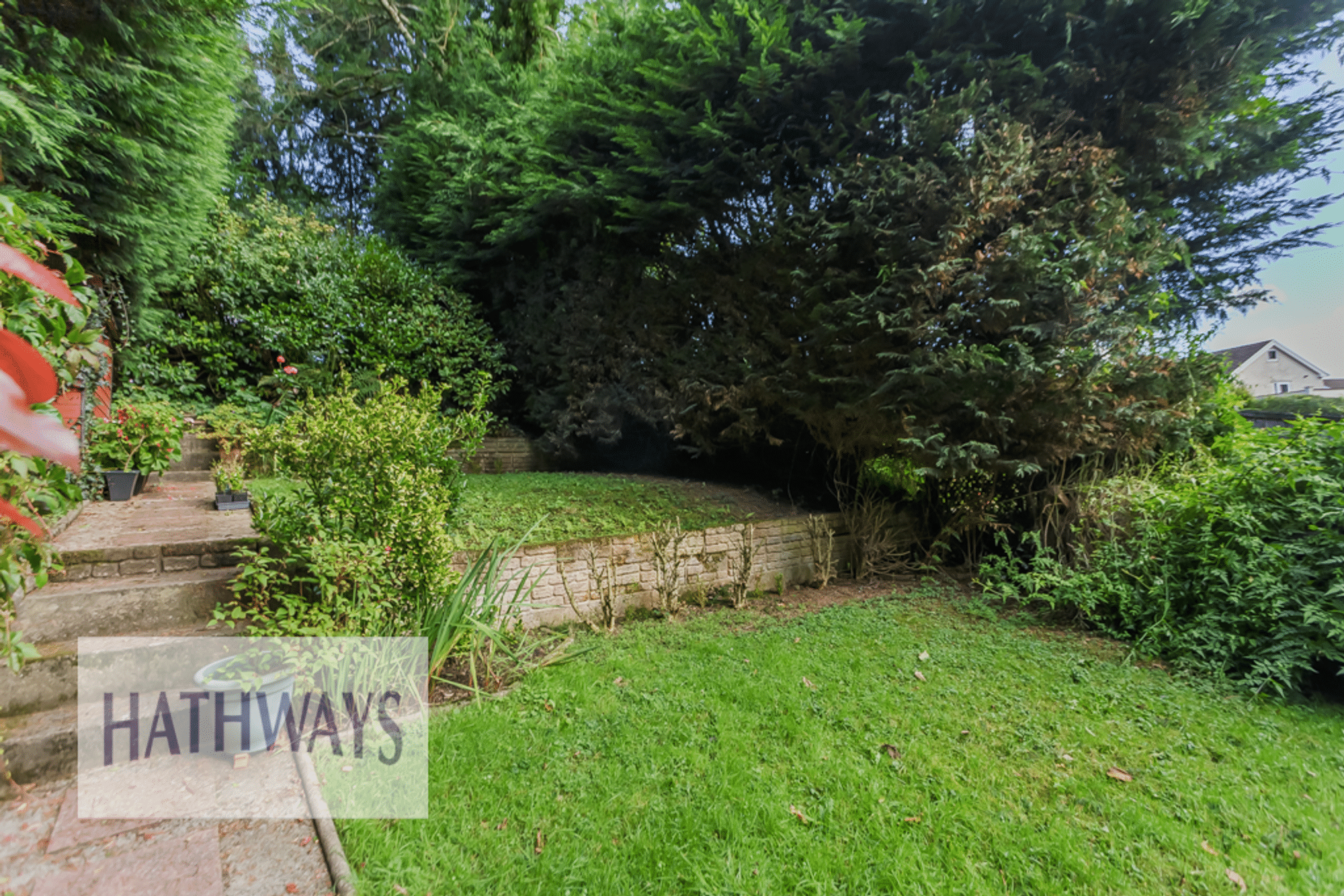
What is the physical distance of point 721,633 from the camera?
3.96m

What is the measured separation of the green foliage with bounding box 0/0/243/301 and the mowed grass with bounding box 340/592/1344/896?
357 centimetres

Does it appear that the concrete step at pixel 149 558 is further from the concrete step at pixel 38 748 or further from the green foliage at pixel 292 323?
the green foliage at pixel 292 323

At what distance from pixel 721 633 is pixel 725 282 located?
3.43 meters

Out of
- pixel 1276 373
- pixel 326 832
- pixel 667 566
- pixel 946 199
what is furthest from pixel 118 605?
pixel 1276 373

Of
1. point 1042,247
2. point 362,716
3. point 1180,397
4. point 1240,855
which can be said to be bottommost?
point 1240,855

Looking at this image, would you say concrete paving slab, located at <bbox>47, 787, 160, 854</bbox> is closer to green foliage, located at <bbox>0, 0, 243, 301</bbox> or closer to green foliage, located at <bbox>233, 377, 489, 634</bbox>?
green foliage, located at <bbox>233, 377, 489, 634</bbox>

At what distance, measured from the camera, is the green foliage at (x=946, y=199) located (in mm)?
4434

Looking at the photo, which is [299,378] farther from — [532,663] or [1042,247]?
[1042,247]

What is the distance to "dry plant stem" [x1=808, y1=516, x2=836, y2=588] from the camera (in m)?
5.14

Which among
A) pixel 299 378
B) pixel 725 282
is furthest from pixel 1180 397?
pixel 299 378

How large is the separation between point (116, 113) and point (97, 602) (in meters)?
3.12

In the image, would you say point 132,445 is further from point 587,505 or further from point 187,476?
point 587,505

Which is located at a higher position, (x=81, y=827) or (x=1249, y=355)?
(x=1249, y=355)

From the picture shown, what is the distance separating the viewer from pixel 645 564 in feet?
14.6
